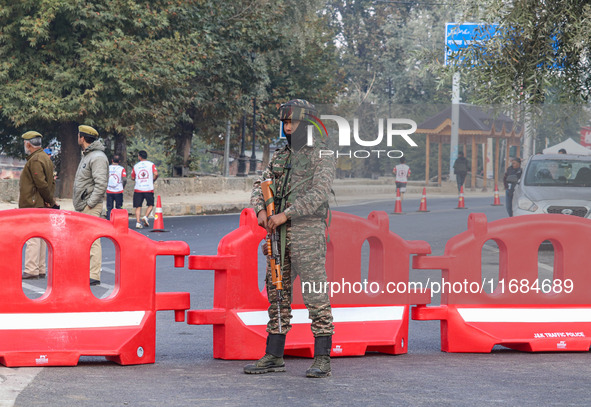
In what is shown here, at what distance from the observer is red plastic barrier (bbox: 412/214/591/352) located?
24.8ft

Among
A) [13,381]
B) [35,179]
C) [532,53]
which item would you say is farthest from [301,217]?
[532,53]

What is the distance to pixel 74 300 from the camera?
22.3ft

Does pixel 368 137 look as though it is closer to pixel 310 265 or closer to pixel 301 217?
pixel 301 217

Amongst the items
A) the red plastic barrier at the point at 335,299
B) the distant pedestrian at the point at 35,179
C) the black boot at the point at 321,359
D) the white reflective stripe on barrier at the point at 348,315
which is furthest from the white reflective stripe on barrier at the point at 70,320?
the distant pedestrian at the point at 35,179

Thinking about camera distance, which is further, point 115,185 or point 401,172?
point 115,185

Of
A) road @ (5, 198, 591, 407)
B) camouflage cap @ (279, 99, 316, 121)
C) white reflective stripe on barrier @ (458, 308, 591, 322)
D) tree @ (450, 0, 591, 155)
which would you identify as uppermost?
tree @ (450, 0, 591, 155)

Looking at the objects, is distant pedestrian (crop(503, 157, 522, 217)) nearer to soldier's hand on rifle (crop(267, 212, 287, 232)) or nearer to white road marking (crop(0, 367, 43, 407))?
soldier's hand on rifle (crop(267, 212, 287, 232))

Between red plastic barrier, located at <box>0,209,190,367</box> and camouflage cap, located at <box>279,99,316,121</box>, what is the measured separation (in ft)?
4.52

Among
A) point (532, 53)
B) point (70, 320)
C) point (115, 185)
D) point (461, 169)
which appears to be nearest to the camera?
point (70, 320)

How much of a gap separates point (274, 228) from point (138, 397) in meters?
1.41

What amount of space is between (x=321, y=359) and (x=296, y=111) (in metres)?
1.64

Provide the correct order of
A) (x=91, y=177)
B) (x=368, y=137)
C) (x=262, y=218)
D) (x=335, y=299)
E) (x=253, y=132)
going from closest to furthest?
(x=262, y=218), (x=368, y=137), (x=335, y=299), (x=91, y=177), (x=253, y=132)

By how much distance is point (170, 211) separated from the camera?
1016 inches

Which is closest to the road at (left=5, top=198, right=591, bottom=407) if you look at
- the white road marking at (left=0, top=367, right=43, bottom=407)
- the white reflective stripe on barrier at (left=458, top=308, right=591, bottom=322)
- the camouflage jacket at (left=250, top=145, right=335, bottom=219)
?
the white road marking at (left=0, top=367, right=43, bottom=407)
